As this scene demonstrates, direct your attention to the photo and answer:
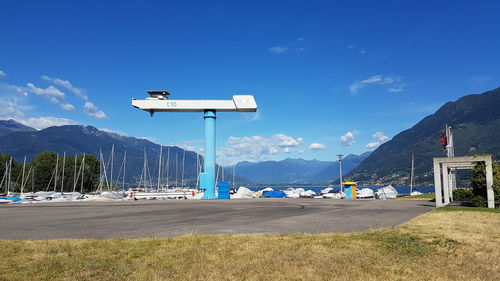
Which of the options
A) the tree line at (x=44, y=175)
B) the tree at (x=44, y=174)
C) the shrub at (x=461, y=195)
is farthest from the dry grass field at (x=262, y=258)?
the tree at (x=44, y=174)

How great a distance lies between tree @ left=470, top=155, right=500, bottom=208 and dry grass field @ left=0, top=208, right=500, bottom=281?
54.7ft

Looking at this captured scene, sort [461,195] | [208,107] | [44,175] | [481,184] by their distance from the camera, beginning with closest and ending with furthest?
[481,184]
[461,195]
[208,107]
[44,175]

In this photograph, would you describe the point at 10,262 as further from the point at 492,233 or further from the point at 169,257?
the point at 492,233

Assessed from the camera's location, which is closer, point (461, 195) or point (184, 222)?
point (184, 222)

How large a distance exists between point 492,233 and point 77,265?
14.3 meters

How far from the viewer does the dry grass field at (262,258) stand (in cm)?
721

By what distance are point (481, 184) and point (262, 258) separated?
1009 inches

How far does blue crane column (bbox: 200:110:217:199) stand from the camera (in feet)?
171

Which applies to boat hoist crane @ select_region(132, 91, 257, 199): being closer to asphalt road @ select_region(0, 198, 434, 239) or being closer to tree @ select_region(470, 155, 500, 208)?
asphalt road @ select_region(0, 198, 434, 239)

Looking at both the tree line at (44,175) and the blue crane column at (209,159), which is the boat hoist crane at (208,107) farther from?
the tree line at (44,175)

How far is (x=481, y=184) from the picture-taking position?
88.0 feet

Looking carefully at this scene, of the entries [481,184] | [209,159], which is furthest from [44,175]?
[481,184]

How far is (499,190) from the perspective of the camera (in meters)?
25.6

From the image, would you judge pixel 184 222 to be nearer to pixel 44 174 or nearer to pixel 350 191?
pixel 350 191
